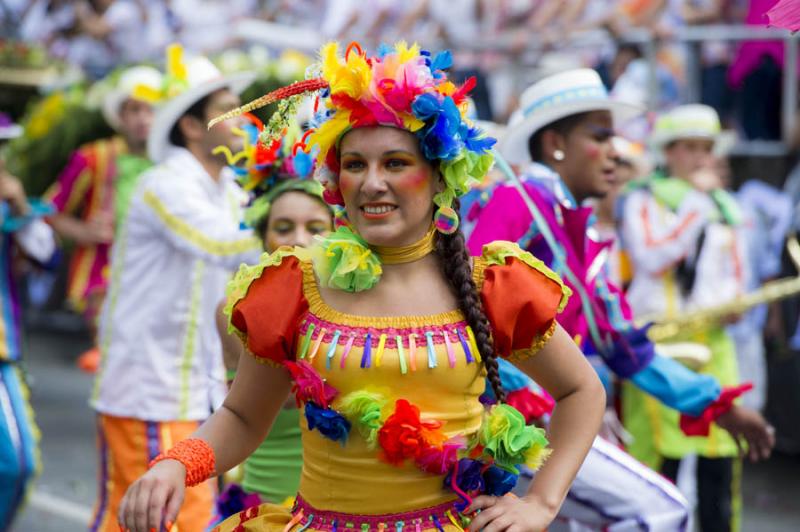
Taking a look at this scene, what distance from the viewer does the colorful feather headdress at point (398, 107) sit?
298 centimetres

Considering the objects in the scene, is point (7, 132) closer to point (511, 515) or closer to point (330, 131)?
point (330, 131)

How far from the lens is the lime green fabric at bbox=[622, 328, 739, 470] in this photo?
6.71 meters

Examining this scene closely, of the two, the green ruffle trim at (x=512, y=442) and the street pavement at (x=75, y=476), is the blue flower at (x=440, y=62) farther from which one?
the street pavement at (x=75, y=476)

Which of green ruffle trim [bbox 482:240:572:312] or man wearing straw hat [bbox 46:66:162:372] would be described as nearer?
green ruffle trim [bbox 482:240:572:312]

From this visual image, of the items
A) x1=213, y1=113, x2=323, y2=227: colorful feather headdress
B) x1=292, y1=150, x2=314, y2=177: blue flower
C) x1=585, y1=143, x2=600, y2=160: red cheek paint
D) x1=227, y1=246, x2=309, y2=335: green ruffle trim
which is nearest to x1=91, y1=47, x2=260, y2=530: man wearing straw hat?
x1=213, y1=113, x2=323, y2=227: colorful feather headdress

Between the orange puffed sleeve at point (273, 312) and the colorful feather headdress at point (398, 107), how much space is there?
269 millimetres

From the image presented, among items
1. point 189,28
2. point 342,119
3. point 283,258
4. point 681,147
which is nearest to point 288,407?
point 283,258

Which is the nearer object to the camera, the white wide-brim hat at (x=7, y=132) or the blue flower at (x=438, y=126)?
the blue flower at (x=438, y=126)

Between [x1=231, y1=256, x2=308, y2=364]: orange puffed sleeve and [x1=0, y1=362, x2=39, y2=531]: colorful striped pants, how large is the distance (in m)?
2.76

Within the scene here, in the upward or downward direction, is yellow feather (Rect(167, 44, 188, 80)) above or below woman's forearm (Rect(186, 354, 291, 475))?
above

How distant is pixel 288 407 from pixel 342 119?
4.81 feet

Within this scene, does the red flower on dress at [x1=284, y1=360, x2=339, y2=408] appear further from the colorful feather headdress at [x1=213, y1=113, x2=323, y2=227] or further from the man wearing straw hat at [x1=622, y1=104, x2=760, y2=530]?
the man wearing straw hat at [x1=622, y1=104, x2=760, y2=530]

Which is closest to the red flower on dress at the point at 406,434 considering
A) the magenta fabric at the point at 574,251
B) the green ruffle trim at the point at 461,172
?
the green ruffle trim at the point at 461,172

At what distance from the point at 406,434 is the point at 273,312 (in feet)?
1.42
